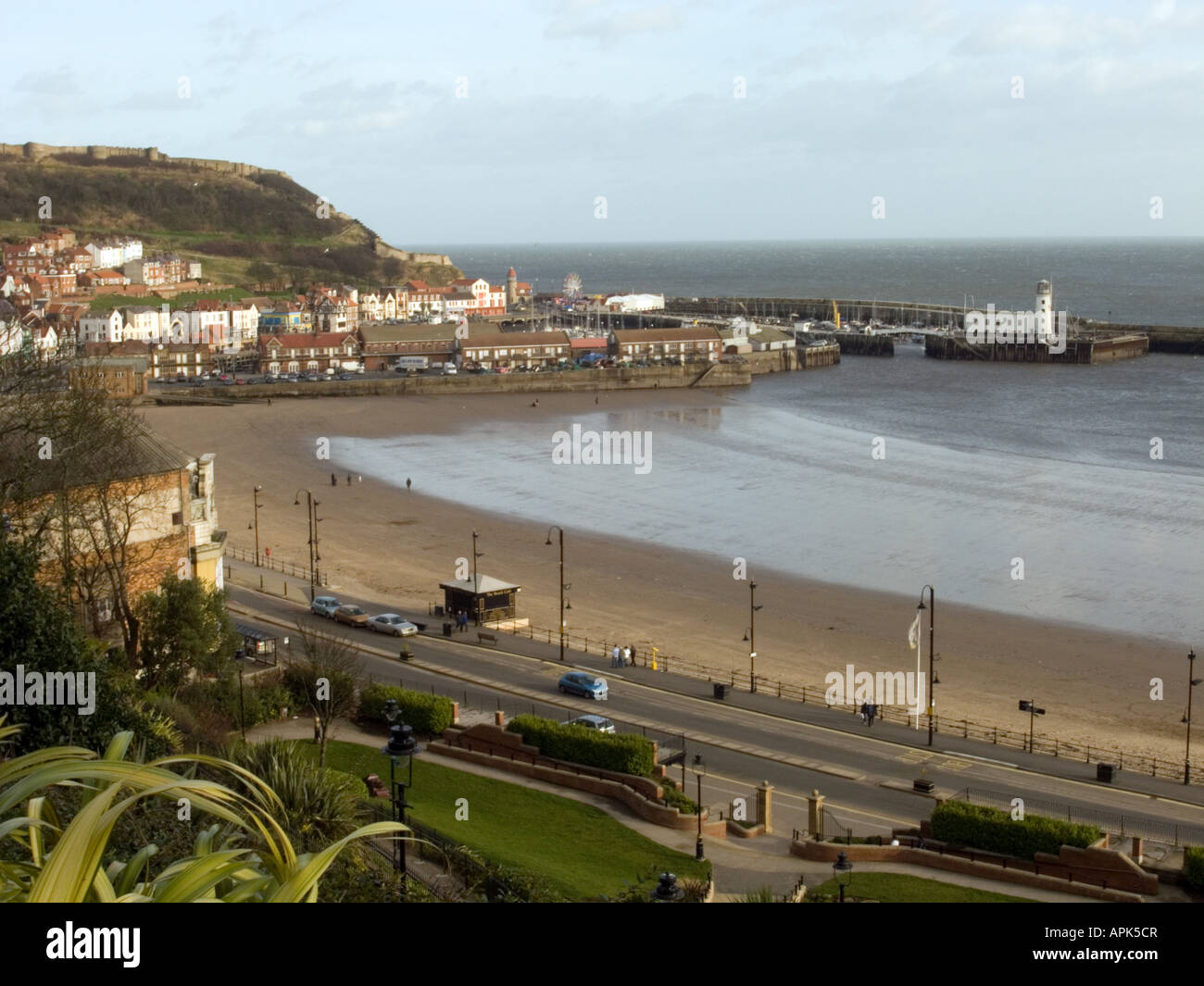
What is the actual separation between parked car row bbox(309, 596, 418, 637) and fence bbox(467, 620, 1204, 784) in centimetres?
207

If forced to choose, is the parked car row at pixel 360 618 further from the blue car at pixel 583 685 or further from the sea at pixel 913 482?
the sea at pixel 913 482

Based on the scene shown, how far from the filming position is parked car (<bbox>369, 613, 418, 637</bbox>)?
82.4 ft

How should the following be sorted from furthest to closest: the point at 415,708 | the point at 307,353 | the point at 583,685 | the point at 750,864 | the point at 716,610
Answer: the point at 307,353 < the point at 716,610 < the point at 583,685 < the point at 415,708 < the point at 750,864

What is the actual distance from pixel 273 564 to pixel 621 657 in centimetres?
1212

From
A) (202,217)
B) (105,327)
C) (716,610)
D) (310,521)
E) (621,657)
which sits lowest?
(716,610)

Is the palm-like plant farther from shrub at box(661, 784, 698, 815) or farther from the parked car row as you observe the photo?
the parked car row

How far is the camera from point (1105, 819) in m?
16.6

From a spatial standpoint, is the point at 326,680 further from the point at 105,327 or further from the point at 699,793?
the point at 105,327

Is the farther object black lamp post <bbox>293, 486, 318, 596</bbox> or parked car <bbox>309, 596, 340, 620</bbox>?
black lamp post <bbox>293, 486, 318, 596</bbox>

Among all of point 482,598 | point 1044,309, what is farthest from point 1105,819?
point 1044,309

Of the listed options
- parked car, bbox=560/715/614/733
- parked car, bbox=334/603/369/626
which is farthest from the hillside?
parked car, bbox=560/715/614/733

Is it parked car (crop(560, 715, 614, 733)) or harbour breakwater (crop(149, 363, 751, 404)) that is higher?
harbour breakwater (crop(149, 363, 751, 404))

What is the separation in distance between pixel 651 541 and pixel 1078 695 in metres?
14.3
